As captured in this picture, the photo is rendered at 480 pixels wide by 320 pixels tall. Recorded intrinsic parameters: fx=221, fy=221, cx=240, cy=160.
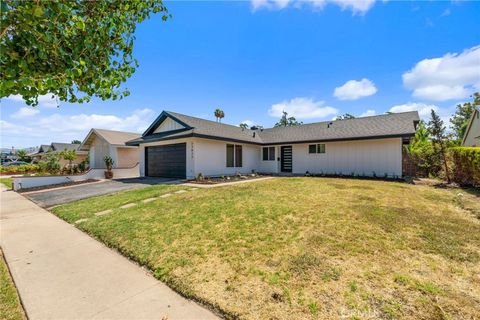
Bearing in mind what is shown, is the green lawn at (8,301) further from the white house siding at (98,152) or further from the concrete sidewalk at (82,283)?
the white house siding at (98,152)

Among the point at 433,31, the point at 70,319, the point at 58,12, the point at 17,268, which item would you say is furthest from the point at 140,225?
the point at 433,31

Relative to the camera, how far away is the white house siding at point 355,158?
1329 centimetres

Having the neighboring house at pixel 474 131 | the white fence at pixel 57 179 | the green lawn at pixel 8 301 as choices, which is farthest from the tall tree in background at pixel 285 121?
the green lawn at pixel 8 301

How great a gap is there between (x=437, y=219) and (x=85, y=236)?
859 centimetres

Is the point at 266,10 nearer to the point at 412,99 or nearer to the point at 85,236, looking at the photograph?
the point at 85,236

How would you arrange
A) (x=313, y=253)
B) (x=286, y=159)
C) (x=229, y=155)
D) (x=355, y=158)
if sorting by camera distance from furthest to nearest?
(x=286, y=159) < (x=229, y=155) < (x=355, y=158) < (x=313, y=253)

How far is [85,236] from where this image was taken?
5.40 metres

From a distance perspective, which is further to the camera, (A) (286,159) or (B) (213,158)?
(A) (286,159)

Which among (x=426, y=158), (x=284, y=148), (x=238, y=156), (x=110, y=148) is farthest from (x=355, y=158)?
(x=110, y=148)

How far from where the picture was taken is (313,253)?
3.79m

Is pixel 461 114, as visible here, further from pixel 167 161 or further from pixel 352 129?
pixel 167 161

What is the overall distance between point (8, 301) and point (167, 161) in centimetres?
1302

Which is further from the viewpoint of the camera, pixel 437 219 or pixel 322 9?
pixel 322 9

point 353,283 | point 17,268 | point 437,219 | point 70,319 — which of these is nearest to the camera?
point 70,319
